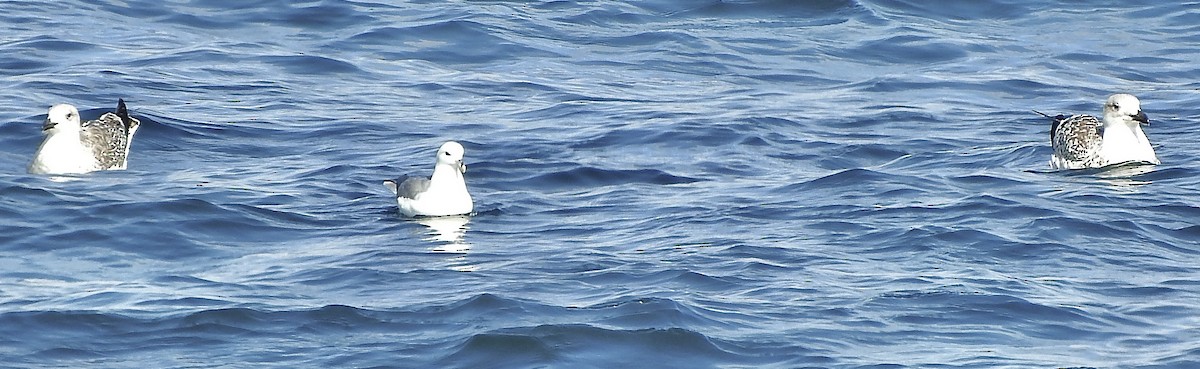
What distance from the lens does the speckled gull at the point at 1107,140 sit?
15633 mm

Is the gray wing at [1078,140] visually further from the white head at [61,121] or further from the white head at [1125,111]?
the white head at [61,121]

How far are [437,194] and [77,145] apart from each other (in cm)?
355

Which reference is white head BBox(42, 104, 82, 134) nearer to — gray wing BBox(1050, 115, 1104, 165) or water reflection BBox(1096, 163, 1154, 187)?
gray wing BBox(1050, 115, 1104, 165)

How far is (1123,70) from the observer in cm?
2092

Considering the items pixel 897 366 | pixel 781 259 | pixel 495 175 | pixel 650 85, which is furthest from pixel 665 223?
pixel 650 85

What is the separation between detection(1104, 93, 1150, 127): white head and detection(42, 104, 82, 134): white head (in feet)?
27.5

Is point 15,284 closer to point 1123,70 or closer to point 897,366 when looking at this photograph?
point 897,366

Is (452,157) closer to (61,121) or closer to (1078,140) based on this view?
(61,121)


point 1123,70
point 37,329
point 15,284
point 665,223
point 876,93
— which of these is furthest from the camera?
point 1123,70

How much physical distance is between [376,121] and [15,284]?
6.96m

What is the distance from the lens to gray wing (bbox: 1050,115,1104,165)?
15.6 metres

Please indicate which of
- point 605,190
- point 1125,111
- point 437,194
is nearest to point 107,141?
point 437,194

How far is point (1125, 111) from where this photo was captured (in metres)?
15.9

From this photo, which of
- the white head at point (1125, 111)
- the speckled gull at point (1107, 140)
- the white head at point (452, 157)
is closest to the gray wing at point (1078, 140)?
the speckled gull at point (1107, 140)
